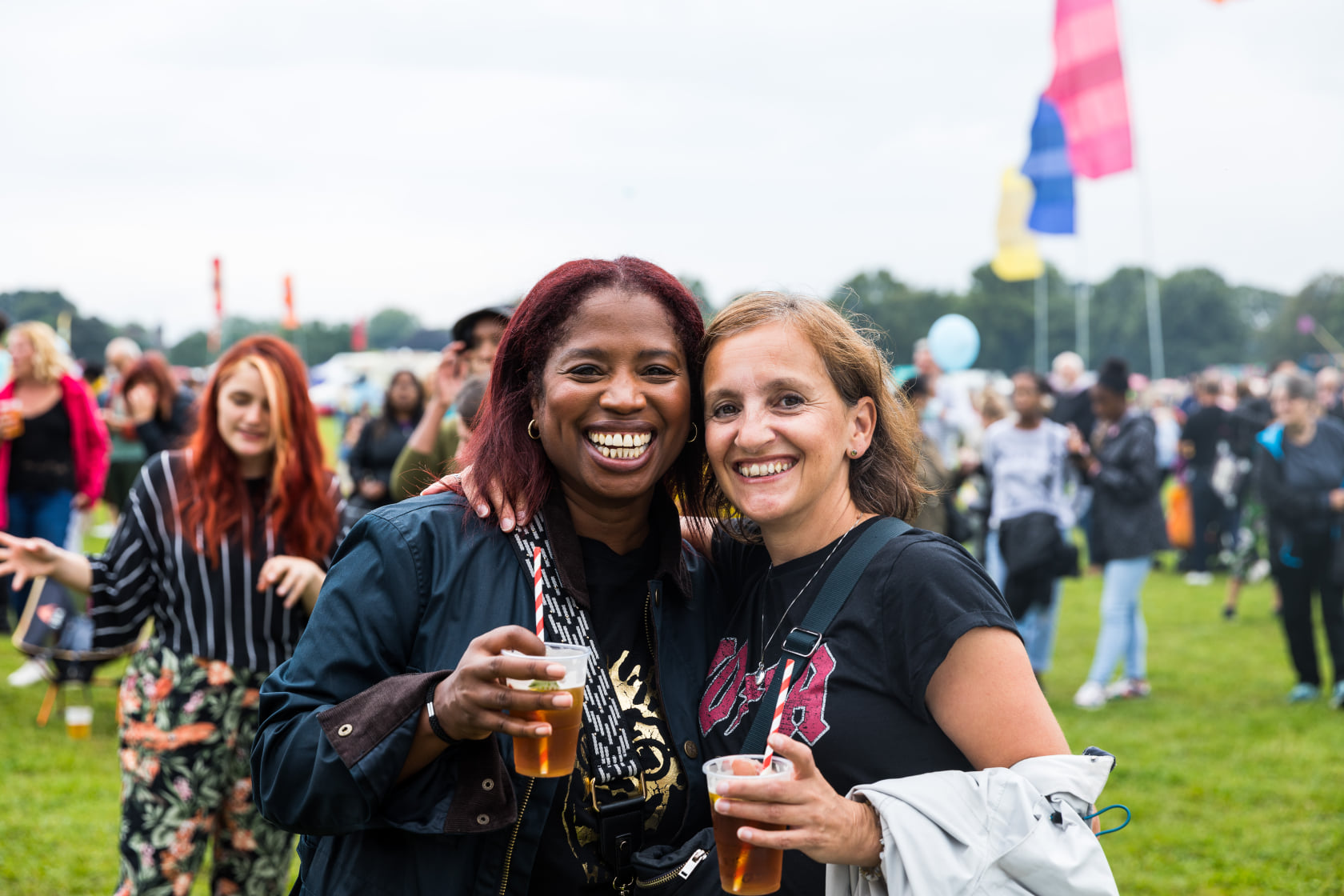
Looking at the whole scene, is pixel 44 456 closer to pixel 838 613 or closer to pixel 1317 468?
pixel 838 613

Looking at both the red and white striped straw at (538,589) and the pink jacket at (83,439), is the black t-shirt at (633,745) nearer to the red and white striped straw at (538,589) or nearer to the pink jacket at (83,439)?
the red and white striped straw at (538,589)

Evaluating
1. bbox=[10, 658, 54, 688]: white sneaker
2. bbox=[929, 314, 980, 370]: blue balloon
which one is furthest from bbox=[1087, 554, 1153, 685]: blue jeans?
bbox=[10, 658, 54, 688]: white sneaker

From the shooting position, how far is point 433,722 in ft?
6.09

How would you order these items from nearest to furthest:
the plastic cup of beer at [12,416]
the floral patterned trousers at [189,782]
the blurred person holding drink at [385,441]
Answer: the floral patterned trousers at [189,782] → the blurred person holding drink at [385,441] → the plastic cup of beer at [12,416]

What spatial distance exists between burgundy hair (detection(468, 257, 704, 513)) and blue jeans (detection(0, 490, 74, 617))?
7.65 m

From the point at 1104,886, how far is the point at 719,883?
0.64 m

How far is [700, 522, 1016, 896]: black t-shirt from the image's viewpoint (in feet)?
6.47

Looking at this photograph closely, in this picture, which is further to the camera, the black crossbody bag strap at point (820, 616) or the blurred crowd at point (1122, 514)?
the blurred crowd at point (1122, 514)

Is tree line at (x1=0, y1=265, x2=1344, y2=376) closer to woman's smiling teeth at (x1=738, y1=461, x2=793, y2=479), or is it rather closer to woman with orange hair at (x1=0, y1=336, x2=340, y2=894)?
woman with orange hair at (x1=0, y1=336, x2=340, y2=894)

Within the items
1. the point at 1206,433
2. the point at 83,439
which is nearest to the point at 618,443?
the point at 83,439

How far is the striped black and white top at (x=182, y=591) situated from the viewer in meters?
3.62

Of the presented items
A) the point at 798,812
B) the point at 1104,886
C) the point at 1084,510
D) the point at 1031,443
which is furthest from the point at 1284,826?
the point at 1084,510

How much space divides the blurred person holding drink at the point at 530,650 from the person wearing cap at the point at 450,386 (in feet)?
8.82

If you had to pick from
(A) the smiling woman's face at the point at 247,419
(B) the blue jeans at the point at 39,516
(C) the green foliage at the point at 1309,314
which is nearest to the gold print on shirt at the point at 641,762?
(A) the smiling woman's face at the point at 247,419
